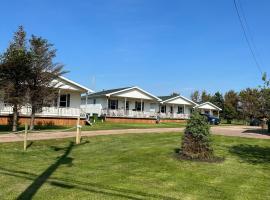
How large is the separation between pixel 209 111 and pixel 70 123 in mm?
37070

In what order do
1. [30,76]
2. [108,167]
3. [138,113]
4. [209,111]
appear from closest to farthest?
[108,167]
[30,76]
[138,113]
[209,111]

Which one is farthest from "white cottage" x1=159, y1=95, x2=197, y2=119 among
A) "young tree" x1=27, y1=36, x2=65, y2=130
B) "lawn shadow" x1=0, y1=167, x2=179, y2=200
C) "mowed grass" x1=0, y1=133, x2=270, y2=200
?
"lawn shadow" x1=0, y1=167, x2=179, y2=200

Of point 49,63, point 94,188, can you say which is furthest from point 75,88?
point 94,188

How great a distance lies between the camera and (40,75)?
24.0 m

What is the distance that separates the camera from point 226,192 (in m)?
8.45

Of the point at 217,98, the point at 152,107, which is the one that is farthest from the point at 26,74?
the point at 217,98

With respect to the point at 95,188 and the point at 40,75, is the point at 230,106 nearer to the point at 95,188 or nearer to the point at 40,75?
the point at 40,75

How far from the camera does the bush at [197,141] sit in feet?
39.9

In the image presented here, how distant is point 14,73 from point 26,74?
0.73 meters

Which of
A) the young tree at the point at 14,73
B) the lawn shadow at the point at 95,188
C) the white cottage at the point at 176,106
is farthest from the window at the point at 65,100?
the lawn shadow at the point at 95,188

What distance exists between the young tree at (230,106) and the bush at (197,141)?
172ft

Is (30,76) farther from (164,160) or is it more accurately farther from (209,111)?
(209,111)

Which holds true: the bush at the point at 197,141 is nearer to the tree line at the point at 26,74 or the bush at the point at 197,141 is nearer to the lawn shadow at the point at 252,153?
the lawn shadow at the point at 252,153

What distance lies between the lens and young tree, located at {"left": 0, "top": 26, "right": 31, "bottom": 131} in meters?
22.5
